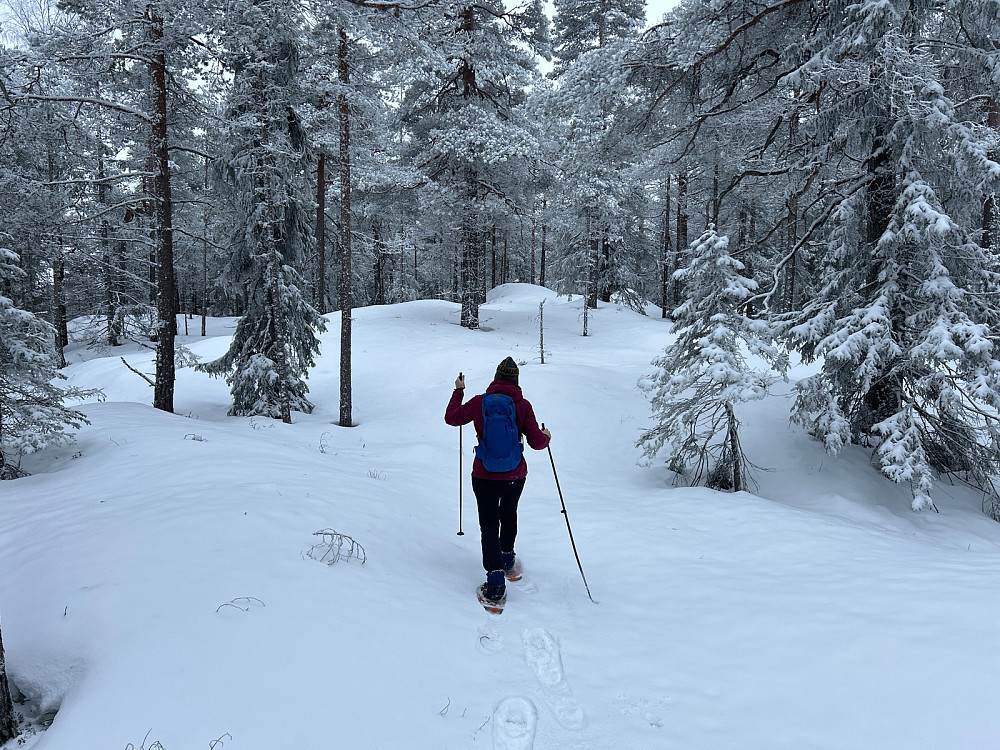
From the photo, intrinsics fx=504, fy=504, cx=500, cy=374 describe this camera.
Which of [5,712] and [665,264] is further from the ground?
[665,264]

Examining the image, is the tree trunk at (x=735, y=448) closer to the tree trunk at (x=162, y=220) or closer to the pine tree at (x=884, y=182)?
the pine tree at (x=884, y=182)

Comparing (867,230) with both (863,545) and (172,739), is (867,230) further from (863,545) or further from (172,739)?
(172,739)

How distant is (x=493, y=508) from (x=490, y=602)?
2.84 ft

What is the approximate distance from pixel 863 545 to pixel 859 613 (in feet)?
7.03

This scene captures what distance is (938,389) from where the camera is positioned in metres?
7.88

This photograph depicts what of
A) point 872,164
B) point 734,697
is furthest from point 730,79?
point 734,697

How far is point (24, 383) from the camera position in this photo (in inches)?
294

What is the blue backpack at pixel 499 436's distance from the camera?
16.2 feet

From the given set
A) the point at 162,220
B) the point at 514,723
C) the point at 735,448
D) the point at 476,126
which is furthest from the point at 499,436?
the point at 476,126

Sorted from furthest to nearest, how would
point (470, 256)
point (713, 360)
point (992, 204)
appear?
point (470, 256) < point (992, 204) < point (713, 360)

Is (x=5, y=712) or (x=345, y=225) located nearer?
(x=5, y=712)

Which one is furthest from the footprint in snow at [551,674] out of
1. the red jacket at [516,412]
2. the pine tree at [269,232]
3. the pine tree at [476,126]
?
the pine tree at [476,126]

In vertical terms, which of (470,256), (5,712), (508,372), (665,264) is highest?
(665,264)

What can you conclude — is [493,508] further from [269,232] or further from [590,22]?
[590,22]
